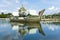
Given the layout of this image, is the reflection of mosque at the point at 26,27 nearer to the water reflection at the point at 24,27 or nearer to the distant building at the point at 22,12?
the water reflection at the point at 24,27

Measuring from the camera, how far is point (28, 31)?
4.24 metres

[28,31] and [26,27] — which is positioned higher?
[26,27]

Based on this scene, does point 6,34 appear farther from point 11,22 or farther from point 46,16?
point 46,16

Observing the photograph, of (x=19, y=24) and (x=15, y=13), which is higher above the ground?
(x=15, y=13)

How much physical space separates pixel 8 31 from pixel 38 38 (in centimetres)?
94

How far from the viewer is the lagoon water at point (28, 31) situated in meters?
4.03

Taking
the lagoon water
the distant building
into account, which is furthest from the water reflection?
the distant building

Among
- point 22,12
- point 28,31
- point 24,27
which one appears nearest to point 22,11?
point 22,12

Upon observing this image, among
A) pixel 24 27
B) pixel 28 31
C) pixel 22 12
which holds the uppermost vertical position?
pixel 22 12

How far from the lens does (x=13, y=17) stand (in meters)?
4.44

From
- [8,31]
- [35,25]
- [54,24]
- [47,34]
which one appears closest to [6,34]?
[8,31]

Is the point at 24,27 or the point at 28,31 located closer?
the point at 28,31

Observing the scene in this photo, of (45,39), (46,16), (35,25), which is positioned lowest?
(45,39)

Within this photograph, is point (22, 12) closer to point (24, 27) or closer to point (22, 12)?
point (22, 12)
